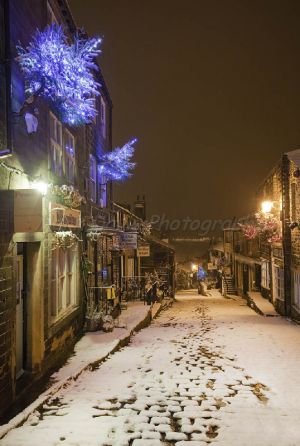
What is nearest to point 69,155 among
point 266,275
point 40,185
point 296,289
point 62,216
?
point 62,216

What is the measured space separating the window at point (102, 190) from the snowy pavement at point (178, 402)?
705 centimetres

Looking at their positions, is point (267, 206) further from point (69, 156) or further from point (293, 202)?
point (69, 156)

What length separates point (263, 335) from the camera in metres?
14.0

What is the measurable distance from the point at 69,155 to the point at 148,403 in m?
7.34

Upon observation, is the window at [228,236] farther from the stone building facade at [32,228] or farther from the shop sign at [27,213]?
the shop sign at [27,213]

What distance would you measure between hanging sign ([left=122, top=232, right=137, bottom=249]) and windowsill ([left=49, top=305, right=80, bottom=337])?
6.20 m

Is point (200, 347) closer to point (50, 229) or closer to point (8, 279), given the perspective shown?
point (50, 229)

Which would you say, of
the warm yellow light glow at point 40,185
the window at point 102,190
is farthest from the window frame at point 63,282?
the window at point 102,190

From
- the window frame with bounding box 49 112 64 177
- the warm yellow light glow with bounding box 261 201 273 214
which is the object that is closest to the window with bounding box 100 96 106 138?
the window frame with bounding box 49 112 64 177

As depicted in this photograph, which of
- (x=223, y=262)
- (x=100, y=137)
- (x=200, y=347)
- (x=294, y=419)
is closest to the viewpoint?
(x=294, y=419)

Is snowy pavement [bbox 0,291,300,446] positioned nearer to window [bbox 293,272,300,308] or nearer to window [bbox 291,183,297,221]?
window [bbox 293,272,300,308]

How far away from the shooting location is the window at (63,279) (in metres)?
9.76

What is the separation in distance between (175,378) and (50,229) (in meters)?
4.17

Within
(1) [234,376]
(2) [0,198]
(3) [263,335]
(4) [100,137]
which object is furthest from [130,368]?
(4) [100,137]
